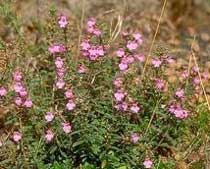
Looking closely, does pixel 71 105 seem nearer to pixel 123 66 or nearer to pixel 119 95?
pixel 119 95

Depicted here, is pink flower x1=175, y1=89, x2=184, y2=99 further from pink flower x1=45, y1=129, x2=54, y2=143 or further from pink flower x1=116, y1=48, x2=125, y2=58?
pink flower x1=45, y1=129, x2=54, y2=143

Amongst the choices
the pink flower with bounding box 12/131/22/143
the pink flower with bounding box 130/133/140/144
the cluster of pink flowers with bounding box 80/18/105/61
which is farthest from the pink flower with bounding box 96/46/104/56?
the pink flower with bounding box 12/131/22/143

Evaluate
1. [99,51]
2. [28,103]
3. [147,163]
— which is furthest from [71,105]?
[147,163]

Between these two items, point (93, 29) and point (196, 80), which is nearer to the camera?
point (93, 29)

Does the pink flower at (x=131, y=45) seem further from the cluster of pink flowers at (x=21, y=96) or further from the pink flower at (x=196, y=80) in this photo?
the cluster of pink flowers at (x=21, y=96)

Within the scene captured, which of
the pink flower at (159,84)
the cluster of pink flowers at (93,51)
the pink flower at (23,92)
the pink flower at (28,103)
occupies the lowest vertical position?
the pink flower at (28,103)

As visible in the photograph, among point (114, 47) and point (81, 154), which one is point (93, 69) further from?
point (114, 47)

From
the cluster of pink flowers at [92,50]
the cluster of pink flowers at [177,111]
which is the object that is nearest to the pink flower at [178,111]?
the cluster of pink flowers at [177,111]

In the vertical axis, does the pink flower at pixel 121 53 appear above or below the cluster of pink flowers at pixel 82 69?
above
